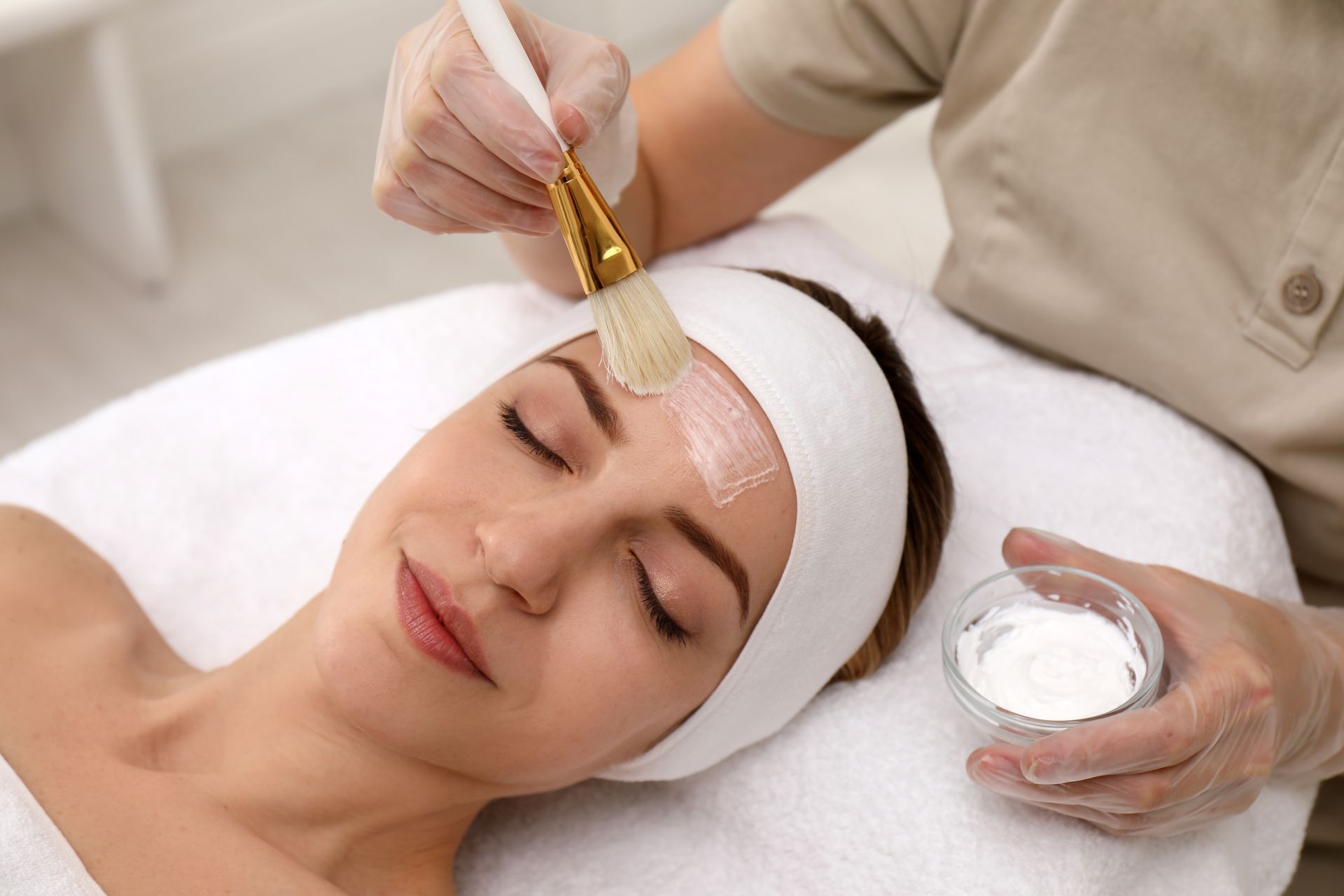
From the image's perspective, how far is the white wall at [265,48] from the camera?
9.24ft

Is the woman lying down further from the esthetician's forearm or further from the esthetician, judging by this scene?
the esthetician's forearm

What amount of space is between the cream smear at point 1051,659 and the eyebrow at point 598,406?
1.24 feet

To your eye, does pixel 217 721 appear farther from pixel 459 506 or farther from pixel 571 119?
pixel 571 119

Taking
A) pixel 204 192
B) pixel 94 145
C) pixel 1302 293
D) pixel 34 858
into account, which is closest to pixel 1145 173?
pixel 1302 293

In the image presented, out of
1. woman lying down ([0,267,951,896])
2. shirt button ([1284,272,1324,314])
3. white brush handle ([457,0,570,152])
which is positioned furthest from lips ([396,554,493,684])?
shirt button ([1284,272,1324,314])

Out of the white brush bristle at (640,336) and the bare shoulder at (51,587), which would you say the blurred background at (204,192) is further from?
the white brush bristle at (640,336)

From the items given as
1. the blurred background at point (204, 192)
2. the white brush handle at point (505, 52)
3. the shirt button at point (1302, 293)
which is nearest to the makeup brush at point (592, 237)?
the white brush handle at point (505, 52)

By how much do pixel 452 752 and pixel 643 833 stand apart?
0.29m

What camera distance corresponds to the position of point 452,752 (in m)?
1.05

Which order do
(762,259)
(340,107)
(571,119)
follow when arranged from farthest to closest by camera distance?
(340,107) < (762,259) < (571,119)

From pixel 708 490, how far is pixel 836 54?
633 millimetres

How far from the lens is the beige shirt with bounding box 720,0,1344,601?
1.18m

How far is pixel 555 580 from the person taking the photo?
1.02 metres

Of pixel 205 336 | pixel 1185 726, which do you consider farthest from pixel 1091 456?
pixel 205 336
